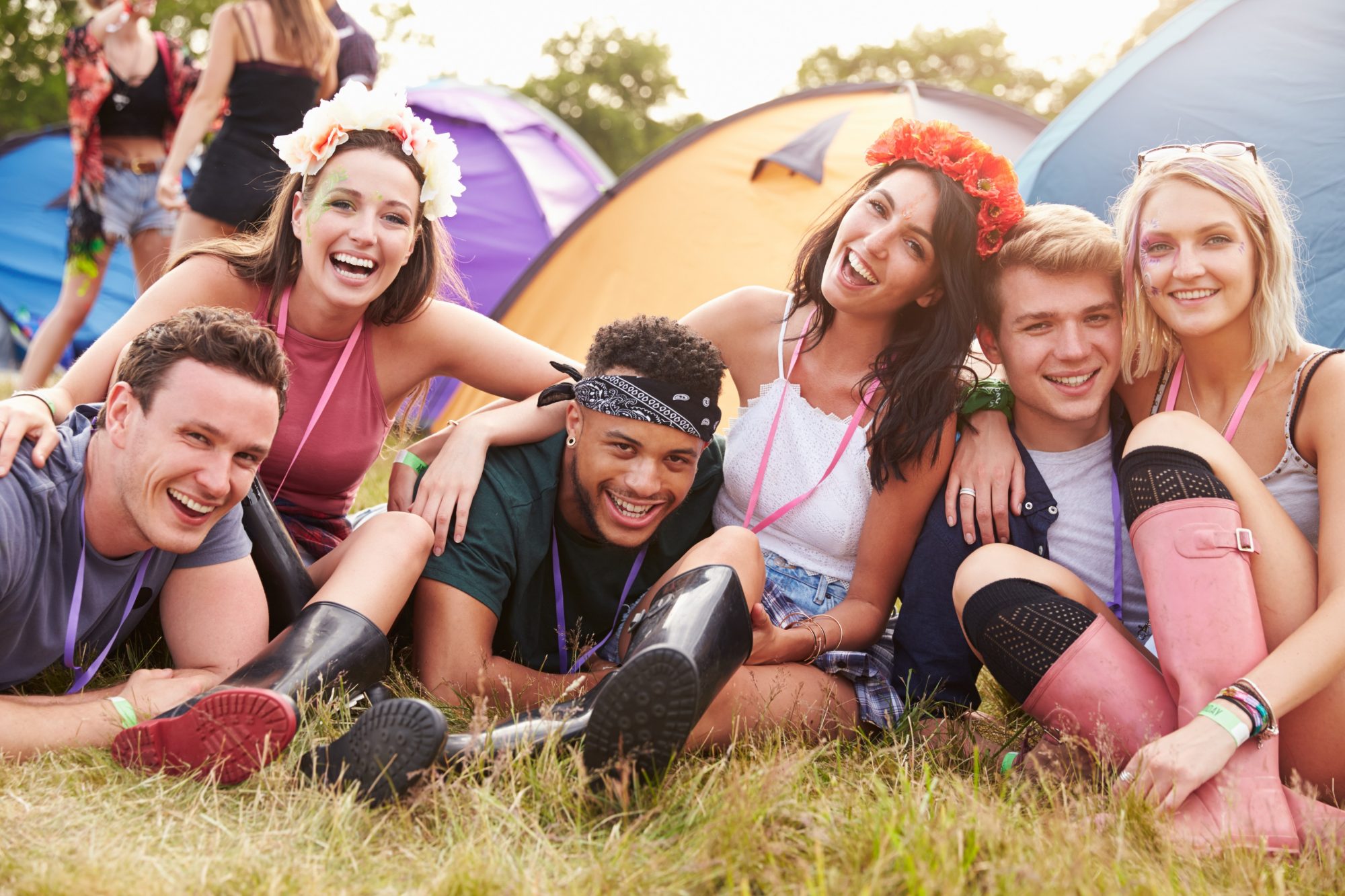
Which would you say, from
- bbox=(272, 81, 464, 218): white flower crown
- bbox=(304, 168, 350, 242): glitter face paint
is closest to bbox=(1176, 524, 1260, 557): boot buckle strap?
bbox=(272, 81, 464, 218): white flower crown

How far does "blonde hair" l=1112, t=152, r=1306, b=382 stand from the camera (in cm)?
225

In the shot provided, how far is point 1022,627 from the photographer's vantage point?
2109 millimetres

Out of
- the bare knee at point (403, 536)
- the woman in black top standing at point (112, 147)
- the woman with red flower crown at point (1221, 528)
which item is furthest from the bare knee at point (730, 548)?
the woman in black top standing at point (112, 147)

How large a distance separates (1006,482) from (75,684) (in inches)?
79.9

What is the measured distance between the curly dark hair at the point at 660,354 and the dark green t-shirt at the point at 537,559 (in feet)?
0.89

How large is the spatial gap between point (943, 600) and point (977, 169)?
1.05m

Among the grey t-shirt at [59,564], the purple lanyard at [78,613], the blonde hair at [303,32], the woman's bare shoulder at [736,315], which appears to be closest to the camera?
the grey t-shirt at [59,564]

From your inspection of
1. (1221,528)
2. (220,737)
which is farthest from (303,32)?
(1221,528)

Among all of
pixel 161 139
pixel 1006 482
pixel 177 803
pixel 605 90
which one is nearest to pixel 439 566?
pixel 177 803

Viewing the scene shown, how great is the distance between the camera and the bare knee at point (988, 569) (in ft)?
7.21

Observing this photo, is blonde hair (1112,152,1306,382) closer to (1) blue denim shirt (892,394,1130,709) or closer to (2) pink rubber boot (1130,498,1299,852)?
(1) blue denim shirt (892,394,1130,709)

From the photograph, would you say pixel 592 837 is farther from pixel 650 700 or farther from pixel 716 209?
pixel 716 209

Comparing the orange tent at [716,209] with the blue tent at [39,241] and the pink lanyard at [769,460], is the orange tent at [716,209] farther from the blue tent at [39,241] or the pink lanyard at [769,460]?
the blue tent at [39,241]

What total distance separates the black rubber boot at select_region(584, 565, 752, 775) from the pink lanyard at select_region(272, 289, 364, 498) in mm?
1199
